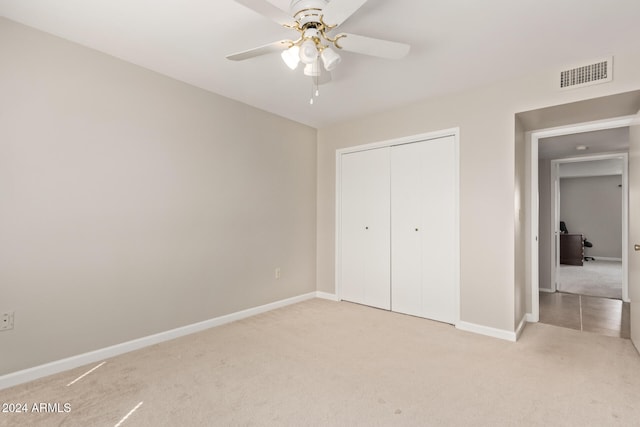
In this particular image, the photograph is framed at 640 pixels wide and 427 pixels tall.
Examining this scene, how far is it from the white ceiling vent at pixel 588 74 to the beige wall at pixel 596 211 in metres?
7.44

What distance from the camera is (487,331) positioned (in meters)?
3.00

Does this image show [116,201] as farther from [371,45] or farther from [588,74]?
[588,74]

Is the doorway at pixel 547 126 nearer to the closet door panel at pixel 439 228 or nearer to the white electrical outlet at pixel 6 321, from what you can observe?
the closet door panel at pixel 439 228

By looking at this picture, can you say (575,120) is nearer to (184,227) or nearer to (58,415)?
(184,227)

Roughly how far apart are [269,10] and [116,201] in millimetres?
1927

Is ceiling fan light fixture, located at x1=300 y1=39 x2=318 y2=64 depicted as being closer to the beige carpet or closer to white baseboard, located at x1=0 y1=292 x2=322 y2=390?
the beige carpet

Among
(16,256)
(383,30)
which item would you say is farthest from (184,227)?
(383,30)

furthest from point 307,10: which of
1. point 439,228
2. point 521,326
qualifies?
point 521,326

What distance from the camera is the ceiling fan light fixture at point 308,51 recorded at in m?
1.75

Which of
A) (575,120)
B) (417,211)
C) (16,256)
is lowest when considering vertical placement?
(16,256)

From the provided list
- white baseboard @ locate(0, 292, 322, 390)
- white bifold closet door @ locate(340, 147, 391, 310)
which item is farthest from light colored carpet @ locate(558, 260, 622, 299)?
white baseboard @ locate(0, 292, 322, 390)

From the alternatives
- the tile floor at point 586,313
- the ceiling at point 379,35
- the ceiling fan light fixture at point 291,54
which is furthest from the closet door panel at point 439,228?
the ceiling fan light fixture at point 291,54

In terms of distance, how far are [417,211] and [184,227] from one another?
2.42 m

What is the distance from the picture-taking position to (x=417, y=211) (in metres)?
3.56
